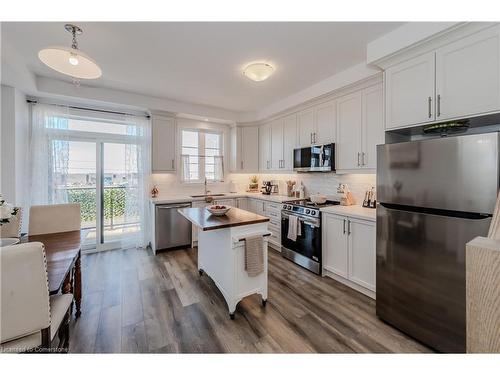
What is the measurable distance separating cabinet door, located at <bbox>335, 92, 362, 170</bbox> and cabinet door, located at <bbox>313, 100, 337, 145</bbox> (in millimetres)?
97

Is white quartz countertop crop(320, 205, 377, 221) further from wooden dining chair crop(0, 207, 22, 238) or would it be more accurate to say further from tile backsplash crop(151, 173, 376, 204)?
wooden dining chair crop(0, 207, 22, 238)

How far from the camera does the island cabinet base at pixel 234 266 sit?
81.8 inches

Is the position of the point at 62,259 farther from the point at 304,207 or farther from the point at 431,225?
the point at 431,225

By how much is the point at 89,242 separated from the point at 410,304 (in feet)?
15.1

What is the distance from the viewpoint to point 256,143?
15.8ft

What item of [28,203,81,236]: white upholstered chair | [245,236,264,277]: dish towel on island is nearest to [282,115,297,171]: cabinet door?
[245,236,264,277]: dish towel on island

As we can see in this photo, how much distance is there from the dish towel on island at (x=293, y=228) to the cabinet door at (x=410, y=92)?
5.51 ft

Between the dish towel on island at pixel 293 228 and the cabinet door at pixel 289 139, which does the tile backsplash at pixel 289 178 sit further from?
the dish towel on island at pixel 293 228

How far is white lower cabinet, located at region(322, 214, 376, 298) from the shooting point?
2.39 metres

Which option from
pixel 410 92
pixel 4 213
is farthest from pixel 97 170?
pixel 410 92

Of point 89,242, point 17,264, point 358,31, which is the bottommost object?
point 89,242
